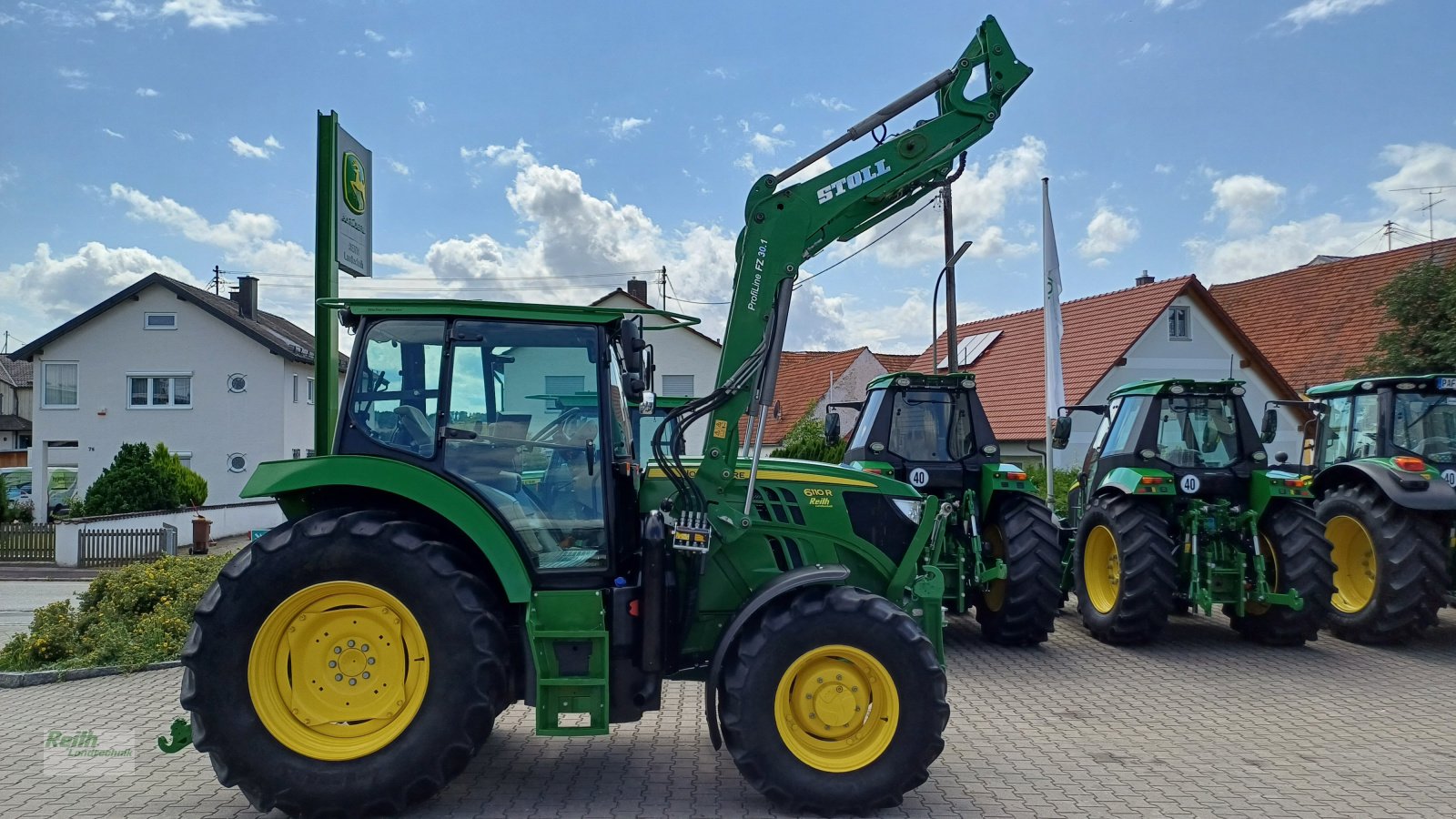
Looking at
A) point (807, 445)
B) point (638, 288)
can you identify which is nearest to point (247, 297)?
point (638, 288)

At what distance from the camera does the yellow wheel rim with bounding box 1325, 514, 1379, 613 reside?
9.64m

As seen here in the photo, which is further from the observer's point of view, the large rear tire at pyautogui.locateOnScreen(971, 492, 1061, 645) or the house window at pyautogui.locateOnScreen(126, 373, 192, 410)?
the house window at pyautogui.locateOnScreen(126, 373, 192, 410)

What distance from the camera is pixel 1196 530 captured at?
9172 mm

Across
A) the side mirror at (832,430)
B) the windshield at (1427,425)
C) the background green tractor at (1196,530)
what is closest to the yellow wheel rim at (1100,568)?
the background green tractor at (1196,530)

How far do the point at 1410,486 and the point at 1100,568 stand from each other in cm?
262

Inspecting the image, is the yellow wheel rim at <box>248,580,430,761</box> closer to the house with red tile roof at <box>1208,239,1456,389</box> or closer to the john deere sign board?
the john deere sign board

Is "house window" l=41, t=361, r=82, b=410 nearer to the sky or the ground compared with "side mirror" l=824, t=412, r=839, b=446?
nearer to the sky

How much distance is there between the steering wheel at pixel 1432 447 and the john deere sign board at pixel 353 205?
10328 millimetres

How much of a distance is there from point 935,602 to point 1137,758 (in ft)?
5.14

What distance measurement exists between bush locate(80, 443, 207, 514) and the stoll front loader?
20.8 m

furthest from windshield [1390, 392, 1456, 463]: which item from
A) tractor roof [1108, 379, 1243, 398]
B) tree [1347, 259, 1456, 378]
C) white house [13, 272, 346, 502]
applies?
white house [13, 272, 346, 502]

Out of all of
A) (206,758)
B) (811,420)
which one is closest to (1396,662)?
(206,758)

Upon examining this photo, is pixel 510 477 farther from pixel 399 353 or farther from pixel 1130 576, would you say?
pixel 1130 576

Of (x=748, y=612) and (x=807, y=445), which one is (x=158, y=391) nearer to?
(x=807, y=445)
